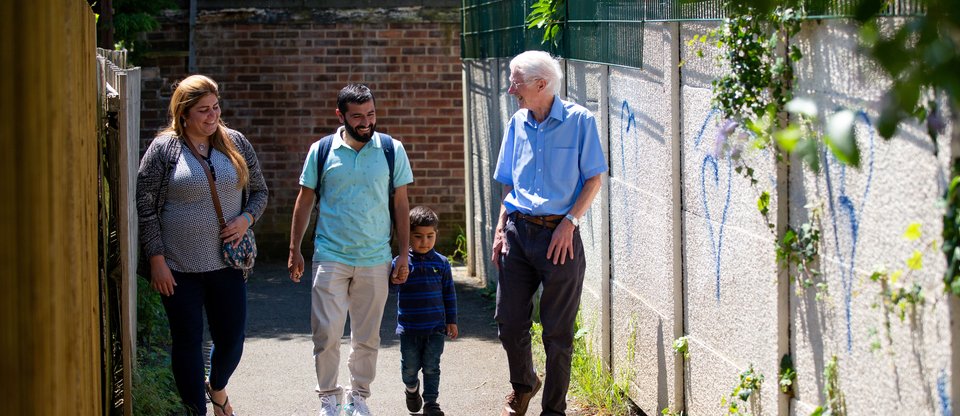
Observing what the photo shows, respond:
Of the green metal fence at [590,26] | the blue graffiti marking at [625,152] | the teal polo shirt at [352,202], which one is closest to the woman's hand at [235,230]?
the teal polo shirt at [352,202]

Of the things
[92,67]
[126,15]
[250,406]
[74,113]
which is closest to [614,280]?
[250,406]

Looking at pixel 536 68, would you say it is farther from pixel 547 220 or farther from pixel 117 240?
pixel 117 240

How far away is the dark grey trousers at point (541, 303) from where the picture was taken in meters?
5.47

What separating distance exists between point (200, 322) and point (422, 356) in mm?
1179

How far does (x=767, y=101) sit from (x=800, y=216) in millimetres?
426

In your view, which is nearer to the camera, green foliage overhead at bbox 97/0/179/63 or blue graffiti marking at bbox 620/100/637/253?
blue graffiti marking at bbox 620/100/637/253

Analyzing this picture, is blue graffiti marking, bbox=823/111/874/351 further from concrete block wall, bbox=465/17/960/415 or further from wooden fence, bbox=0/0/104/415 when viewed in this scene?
wooden fence, bbox=0/0/104/415

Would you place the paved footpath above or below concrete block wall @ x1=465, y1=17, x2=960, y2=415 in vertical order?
below

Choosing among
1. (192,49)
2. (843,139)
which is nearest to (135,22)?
(192,49)

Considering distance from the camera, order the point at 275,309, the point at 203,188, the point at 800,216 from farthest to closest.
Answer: the point at 275,309
the point at 203,188
the point at 800,216

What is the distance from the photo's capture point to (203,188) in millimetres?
5379

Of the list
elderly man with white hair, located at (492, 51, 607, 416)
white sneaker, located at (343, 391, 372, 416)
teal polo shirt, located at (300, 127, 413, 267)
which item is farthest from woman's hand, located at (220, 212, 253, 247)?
elderly man with white hair, located at (492, 51, 607, 416)

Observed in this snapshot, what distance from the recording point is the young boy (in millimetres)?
5918

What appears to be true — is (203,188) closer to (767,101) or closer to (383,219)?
(383,219)
